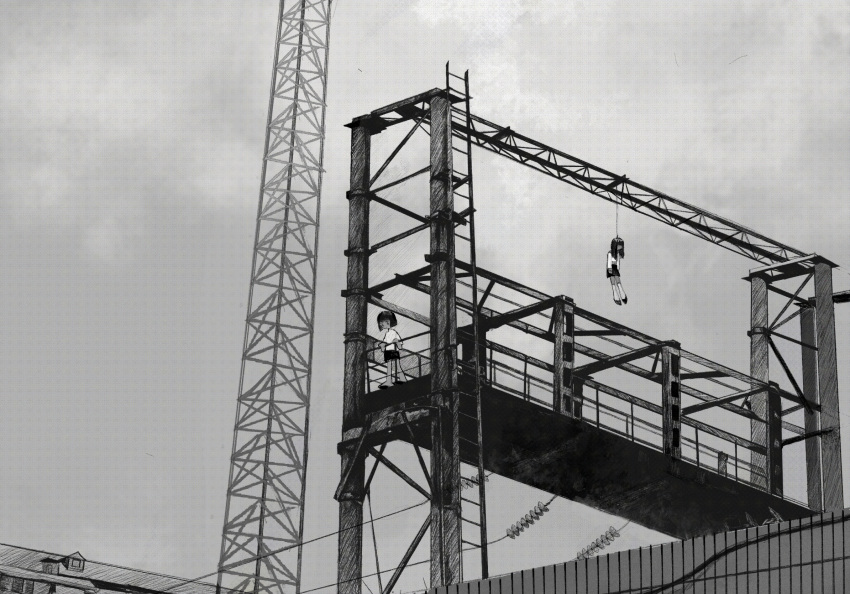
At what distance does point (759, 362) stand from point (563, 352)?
11.0 m

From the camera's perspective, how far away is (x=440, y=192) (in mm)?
38969

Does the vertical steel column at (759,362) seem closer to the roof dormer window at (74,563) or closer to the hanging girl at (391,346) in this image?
the hanging girl at (391,346)

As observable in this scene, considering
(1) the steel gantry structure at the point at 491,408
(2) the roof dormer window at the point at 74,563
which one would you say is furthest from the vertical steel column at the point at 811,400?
(2) the roof dormer window at the point at 74,563

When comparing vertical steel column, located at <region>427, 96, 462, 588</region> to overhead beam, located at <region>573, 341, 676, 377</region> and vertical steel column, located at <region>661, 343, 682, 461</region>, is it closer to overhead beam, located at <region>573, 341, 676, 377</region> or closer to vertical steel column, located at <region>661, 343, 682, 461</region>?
overhead beam, located at <region>573, 341, 676, 377</region>

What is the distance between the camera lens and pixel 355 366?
129ft

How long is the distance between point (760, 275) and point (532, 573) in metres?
26.0

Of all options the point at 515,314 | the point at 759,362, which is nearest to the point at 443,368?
the point at 515,314

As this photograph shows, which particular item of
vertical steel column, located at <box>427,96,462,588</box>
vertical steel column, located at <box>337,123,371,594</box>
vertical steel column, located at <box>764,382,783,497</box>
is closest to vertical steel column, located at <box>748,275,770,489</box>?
vertical steel column, located at <box>764,382,783,497</box>

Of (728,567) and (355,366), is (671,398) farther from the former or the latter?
(728,567)

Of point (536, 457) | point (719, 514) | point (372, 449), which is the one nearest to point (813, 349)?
point (719, 514)

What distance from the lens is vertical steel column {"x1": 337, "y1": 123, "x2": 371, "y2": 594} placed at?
38344 millimetres

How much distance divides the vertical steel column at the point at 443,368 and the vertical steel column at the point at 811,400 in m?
14.7

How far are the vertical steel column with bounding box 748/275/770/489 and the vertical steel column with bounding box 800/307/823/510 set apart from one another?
1154 mm

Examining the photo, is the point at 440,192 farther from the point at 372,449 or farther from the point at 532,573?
the point at 532,573
